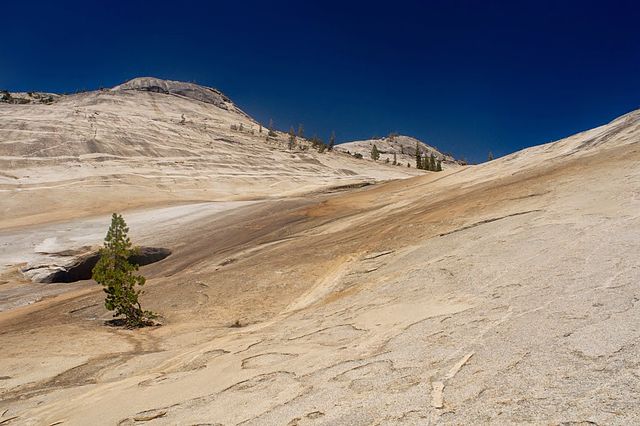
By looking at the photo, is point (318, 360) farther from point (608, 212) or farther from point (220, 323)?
point (608, 212)

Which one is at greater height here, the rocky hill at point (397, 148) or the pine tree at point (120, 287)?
the rocky hill at point (397, 148)

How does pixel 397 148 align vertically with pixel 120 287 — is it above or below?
above

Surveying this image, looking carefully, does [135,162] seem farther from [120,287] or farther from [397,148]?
[397,148]

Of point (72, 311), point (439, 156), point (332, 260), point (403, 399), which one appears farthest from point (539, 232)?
point (439, 156)

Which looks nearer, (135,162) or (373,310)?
(373,310)

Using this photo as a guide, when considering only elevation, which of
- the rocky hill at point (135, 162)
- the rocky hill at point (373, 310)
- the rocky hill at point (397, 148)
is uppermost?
the rocky hill at point (397, 148)

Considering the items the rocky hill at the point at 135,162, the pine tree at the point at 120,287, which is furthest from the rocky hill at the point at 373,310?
the rocky hill at the point at 135,162

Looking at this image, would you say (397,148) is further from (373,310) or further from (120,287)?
(373,310)

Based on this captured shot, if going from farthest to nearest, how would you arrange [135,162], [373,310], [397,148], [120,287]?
[397,148], [135,162], [120,287], [373,310]

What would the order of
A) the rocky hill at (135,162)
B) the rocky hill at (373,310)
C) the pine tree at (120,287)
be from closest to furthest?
the rocky hill at (373,310) → the pine tree at (120,287) → the rocky hill at (135,162)

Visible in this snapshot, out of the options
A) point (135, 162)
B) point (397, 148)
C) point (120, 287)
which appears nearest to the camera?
point (120, 287)

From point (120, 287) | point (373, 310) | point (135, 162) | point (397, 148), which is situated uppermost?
point (397, 148)

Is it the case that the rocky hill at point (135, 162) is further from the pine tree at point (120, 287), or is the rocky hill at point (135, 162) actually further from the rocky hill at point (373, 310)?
the pine tree at point (120, 287)

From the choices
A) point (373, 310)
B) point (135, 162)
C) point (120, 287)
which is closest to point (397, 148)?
point (135, 162)
